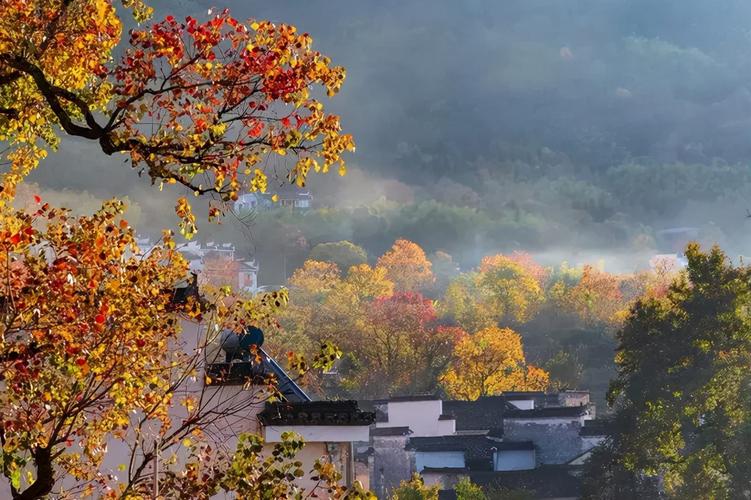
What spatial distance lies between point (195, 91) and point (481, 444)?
5288 centimetres

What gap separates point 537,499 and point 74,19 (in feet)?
145

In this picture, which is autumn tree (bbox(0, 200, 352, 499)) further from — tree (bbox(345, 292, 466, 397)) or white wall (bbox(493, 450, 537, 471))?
tree (bbox(345, 292, 466, 397))

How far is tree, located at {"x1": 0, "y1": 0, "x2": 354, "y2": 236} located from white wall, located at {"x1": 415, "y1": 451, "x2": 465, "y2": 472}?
50596 millimetres

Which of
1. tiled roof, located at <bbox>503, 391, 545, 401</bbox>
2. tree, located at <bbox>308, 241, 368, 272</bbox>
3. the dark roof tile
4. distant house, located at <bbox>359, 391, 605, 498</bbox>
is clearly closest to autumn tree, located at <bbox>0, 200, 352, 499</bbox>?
distant house, located at <bbox>359, 391, 605, 498</bbox>

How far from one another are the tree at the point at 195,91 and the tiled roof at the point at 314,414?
5.07m

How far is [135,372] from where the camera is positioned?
927 centimetres

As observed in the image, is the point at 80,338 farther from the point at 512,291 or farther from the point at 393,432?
the point at 512,291

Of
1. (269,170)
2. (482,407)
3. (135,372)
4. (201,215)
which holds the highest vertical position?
(201,215)

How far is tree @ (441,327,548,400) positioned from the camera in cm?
8150

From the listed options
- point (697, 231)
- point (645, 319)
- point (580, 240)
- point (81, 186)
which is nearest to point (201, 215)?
point (81, 186)

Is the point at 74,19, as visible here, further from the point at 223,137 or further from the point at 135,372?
the point at 135,372

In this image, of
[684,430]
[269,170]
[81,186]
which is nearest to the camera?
[269,170]

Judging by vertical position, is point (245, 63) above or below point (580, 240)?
below

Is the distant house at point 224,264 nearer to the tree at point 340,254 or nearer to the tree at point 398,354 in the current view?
the tree at point 340,254
